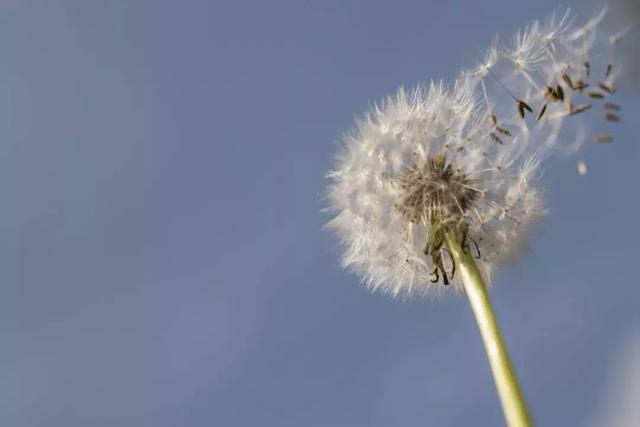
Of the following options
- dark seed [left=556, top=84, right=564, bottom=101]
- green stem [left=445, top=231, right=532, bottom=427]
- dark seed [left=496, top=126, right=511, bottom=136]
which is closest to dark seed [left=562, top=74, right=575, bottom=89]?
dark seed [left=556, top=84, right=564, bottom=101]

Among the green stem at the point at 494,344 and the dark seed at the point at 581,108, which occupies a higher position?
the dark seed at the point at 581,108

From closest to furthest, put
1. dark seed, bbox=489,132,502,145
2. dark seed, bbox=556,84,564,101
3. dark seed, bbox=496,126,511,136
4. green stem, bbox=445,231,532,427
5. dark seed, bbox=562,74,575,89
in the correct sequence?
green stem, bbox=445,231,532,427
dark seed, bbox=562,74,575,89
dark seed, bbox=556,84,564,101
dark seed, bbox=496,126,511,136
dark seed, bbox=489,132,502,145

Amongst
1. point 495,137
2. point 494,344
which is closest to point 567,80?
point 495,137

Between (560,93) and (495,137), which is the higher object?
(495,137)

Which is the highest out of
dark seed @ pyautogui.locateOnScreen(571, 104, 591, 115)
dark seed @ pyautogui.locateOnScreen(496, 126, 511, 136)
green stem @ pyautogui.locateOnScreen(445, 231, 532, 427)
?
dark seed @ pyautogui.locateOnScreen(496, 126, 511, 136)

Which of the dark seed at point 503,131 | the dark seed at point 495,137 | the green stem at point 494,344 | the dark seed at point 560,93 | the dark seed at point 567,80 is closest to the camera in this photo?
the green stem at point 494,344

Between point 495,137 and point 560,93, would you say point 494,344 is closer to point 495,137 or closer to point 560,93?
point 560,93

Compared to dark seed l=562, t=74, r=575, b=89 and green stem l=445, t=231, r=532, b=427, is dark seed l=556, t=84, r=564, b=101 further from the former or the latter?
green stem l=445, t=231, r=532, b=427

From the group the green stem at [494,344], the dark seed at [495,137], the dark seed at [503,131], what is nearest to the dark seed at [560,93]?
the dark seed at [503,131]

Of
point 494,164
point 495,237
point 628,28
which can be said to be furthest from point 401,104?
point 628,28

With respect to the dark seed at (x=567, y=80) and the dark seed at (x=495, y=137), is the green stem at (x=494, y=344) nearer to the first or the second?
the dark seed at (x=495, y=137)
